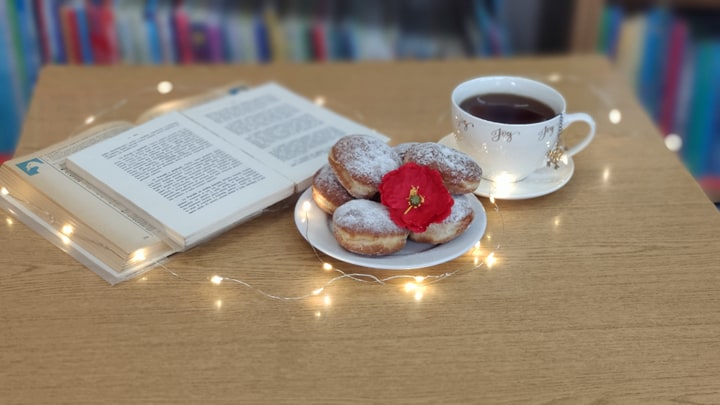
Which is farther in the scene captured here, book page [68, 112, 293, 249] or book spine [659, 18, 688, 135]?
book spine [659, 18, 688, 135]

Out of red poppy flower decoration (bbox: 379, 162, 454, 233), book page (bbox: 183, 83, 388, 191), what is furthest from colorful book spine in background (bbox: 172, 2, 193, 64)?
red poppy flower decoration (bbox: 379, 162, 454, 233)

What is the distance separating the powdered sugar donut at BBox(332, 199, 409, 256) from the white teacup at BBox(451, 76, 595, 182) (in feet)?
0.56

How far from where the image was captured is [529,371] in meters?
0.63

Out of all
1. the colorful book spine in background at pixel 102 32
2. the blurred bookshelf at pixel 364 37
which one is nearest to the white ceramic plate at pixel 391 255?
the blurred bookshelf at pixel 364 37

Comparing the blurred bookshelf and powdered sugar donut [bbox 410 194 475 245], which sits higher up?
powdered sugar donut [bbox 410 194 475 245]

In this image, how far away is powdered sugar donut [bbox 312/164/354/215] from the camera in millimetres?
755

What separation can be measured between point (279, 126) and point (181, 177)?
6.8 inches

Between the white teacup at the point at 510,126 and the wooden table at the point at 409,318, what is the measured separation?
44 millimetres

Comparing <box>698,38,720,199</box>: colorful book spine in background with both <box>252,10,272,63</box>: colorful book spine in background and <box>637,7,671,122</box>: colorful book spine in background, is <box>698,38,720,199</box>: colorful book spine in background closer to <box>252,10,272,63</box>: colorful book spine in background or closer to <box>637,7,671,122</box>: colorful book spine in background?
<box>637,7,671,122</box>: colorful book spine in background

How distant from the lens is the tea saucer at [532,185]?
0.85 metres

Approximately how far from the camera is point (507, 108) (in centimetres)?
89

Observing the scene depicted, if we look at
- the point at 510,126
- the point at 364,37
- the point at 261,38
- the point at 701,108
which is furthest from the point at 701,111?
the point at 510,126

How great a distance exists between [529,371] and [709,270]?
0.84ft

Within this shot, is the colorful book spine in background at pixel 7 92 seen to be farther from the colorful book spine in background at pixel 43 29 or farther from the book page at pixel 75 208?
the book page at pixel 75 208
